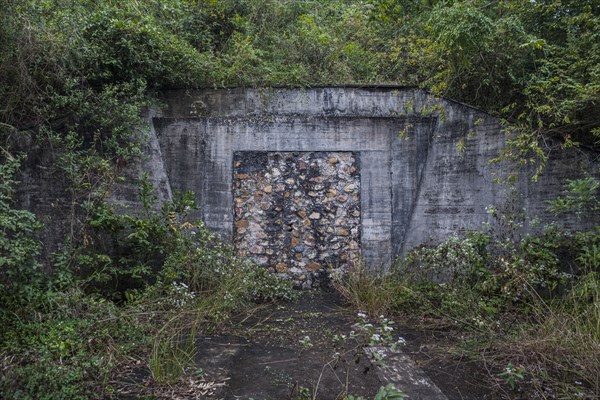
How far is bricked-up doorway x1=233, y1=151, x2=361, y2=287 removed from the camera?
23.3 feet

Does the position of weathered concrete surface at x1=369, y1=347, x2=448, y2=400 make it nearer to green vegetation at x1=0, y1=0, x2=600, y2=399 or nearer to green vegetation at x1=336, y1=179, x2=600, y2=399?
green vegetation at x1=336, y1=179, x2=600, y2=399

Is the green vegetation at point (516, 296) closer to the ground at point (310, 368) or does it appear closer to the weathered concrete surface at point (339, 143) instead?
the ground at point (310, 368)

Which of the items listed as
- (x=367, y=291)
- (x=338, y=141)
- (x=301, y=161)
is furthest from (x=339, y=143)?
(x=367, y=291)

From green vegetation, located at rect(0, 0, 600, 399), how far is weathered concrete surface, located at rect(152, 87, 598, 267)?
12.9 inches

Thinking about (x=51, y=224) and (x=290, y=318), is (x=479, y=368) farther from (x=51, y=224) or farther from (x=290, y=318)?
(x=51, y=224)

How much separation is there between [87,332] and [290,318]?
2.21 metres

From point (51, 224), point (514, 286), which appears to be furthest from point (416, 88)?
point (51, 224)

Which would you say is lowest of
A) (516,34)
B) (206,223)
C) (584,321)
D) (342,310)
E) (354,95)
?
(342,310)

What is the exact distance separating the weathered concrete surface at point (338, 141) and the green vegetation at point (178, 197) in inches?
12.9

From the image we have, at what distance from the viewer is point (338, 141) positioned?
284 inches

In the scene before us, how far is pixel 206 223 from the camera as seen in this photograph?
711 cm

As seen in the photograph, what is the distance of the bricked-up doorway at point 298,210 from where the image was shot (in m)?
7.11

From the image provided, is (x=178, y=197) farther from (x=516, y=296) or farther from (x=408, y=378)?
(x=516, y=296)

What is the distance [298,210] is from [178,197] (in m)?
1.69
